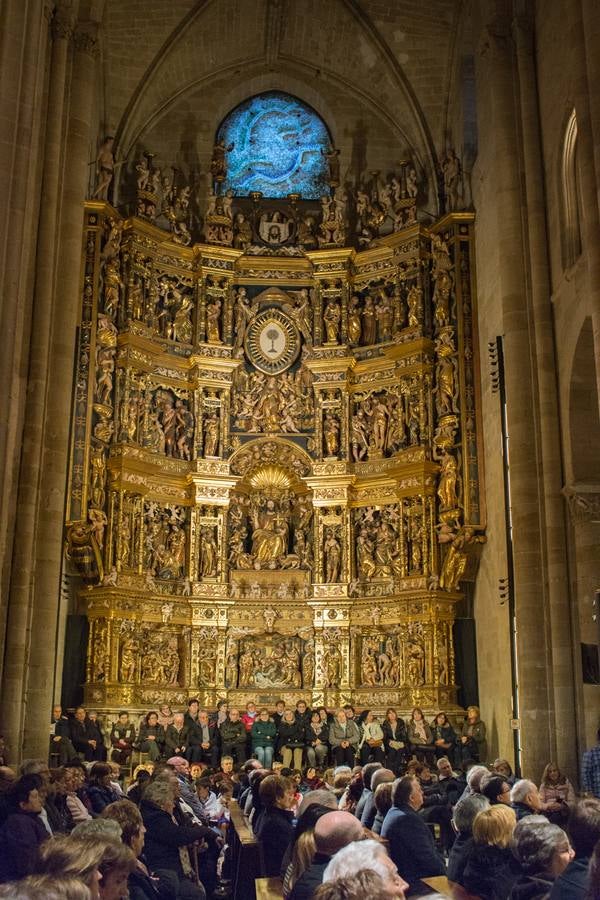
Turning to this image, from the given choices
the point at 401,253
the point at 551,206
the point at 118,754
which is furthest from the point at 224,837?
the point at 401,253

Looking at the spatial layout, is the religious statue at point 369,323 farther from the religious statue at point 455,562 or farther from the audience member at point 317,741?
the audience member at point 317,741

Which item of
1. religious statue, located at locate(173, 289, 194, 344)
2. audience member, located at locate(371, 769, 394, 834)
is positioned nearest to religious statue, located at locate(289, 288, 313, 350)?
religious statue, located at locate(173, 289, 194, 344)

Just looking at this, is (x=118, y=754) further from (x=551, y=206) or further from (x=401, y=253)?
(x=401, y=253)

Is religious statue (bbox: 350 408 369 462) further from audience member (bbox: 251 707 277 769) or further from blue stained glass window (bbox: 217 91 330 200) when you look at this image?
audience member (bbox: 251 707 277 769)

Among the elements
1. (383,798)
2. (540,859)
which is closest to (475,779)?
(383,798)

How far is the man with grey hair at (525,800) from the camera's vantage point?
7480 millimetres

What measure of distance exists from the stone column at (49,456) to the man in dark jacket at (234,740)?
376 centimetres

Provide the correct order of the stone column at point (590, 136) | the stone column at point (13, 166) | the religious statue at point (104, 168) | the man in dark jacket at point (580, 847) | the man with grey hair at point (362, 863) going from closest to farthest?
the man with grey hair at point (362, 863)
the man in dark jacket at point (580, 847)
the stone column at point (590, 136)
the stone column at point (13, 166)
the religious statue at point (104, 168)

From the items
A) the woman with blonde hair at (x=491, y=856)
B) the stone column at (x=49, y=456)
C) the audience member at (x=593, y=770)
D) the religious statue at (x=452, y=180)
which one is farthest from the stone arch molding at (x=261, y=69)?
the woman with blonde hair at (x=491, y=856)

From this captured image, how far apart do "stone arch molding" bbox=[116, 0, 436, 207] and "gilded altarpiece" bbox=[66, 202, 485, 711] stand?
331 centimetres

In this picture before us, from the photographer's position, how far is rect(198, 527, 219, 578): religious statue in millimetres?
22578

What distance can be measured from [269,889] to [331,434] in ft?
57.0

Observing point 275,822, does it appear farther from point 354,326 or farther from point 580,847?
point 354,326

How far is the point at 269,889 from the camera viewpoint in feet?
20.9
